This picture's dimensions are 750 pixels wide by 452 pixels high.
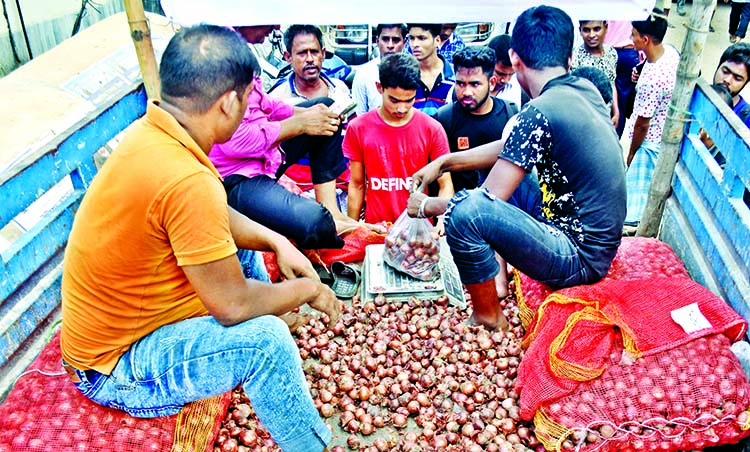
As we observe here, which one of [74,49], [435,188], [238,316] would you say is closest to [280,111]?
[435,188]

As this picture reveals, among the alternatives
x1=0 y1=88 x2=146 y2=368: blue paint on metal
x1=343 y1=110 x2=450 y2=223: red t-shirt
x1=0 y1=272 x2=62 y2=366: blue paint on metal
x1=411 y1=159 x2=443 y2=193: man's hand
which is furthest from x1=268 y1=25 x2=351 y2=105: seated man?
x1=0 y1=272 x2=62 y2=366: blue paint on metal

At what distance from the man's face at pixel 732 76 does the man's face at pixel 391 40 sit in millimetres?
2246

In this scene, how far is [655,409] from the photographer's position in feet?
7.20

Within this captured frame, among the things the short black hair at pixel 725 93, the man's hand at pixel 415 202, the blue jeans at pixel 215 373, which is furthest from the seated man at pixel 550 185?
the short black hair at pixel 725 93

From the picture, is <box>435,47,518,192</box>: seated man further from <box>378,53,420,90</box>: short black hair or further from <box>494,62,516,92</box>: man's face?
<box>378,53,420,90</box>: short black hair

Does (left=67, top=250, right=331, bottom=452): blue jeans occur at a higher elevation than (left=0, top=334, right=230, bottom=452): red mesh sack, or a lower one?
higher

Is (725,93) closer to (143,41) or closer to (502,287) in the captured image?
(502,287)

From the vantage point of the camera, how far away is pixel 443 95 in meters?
4.22

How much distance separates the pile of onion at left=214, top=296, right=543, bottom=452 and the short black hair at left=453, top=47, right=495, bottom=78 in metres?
1.40

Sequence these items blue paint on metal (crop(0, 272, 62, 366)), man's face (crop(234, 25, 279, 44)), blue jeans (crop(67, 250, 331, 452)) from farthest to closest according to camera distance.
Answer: man's face (crop(234, 25, 279, 44))
blue paint on metal (crop(0, 272, 62, 366))
blue jeans (crop(67, 250, 331, 452))

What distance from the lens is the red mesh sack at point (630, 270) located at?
9.20ft

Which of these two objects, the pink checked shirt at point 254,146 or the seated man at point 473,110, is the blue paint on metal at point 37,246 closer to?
the pink checked shirt at point 254,146

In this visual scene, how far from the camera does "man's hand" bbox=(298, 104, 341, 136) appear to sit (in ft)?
10.5

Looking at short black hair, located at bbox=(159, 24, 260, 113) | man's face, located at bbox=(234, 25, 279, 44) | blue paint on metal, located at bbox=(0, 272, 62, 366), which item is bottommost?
blue paint on metal, located at bbox=(0, 272, 62, 366)
